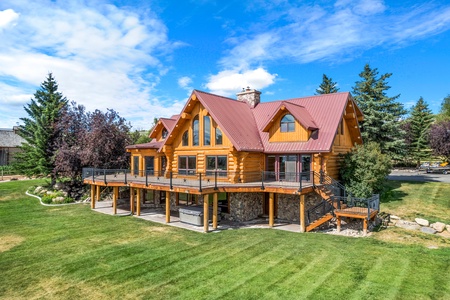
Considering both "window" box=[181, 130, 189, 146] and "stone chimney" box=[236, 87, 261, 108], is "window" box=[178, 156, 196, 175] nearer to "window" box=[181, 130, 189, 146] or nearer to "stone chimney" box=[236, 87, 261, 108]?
"window" box=[181, 130, 189, 146]

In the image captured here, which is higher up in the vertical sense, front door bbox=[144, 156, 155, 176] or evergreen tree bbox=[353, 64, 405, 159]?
evergreen tree bbox=[353, 64, 405, 159]

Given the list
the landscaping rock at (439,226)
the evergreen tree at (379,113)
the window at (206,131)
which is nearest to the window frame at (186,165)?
the window at (206,131)

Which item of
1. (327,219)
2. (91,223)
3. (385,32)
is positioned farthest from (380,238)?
(91,223)

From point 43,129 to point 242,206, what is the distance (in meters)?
23.0

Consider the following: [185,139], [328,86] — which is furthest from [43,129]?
[328,86]

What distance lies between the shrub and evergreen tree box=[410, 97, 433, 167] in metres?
31.0

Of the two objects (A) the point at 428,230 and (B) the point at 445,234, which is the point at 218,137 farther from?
(B) the point at 445,234

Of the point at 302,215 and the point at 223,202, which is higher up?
the point at 223,202

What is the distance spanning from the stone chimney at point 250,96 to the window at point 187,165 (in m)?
7.35

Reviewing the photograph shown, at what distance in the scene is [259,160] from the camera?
64.3ft

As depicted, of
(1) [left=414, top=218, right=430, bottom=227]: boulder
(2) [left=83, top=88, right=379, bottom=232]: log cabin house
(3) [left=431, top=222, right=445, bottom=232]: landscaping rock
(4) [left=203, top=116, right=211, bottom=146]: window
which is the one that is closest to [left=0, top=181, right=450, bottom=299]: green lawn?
(2) [left=83, top=88, right=379, bottom=232]: log cabin house

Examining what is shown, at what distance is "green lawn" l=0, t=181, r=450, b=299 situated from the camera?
863cm

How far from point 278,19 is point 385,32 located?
24.9ft

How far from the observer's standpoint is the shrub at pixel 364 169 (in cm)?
1791
